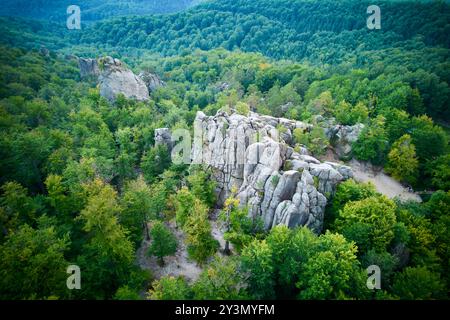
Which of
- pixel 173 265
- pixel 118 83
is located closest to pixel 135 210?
pixel 173 265

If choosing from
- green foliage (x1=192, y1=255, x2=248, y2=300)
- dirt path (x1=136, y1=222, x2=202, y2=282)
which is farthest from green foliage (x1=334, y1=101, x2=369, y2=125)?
green foliage (x1=192, y1=255, x2=248, y2=300)

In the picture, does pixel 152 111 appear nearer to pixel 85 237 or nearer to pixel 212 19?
pixel 85 237

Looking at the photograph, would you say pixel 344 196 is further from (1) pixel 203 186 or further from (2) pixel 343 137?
(2) pixel 343 137

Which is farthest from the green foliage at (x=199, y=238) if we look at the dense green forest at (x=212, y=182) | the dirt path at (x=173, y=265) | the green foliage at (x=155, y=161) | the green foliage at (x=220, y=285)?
the green foliage at (x=155, y=161)

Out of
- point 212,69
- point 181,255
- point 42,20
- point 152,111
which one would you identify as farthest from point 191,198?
point 42,20

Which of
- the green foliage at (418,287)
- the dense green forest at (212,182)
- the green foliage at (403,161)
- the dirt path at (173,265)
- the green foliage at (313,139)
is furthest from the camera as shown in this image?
the green foliage at (403,161)

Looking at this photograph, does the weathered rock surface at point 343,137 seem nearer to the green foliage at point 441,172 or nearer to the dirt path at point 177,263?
the green foliage at point 441,172
